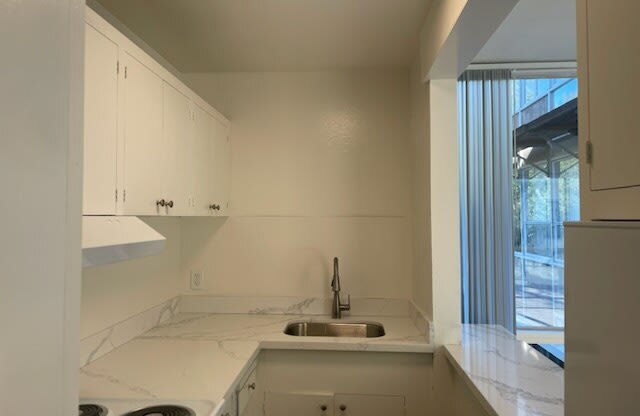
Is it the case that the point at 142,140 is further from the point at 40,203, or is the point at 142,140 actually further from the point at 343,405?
the point at 343,405

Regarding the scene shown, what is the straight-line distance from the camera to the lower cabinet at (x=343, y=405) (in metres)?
2.06

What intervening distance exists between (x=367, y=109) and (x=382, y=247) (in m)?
0.95

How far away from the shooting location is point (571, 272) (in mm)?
710

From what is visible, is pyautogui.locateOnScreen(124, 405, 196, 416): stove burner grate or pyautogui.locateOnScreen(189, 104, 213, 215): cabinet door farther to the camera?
pyautogui.locateOnScreen(189, 104, 213, 215): cabinet door

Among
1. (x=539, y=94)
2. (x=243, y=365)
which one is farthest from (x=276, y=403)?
(x=539, y=94)

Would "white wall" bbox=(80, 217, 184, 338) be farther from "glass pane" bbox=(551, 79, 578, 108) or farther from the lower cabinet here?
"glass pane" bbox=(551, 79, 578, 108)

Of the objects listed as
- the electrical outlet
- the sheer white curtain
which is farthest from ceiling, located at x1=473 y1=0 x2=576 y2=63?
the electrical outlet

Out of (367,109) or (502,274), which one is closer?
(502,274)

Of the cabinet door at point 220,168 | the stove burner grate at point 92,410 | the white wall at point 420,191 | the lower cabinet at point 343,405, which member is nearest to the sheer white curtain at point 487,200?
the white wall at point 420,191

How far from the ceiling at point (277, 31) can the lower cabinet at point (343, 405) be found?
196 cm

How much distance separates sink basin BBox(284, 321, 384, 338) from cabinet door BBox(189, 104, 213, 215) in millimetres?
936

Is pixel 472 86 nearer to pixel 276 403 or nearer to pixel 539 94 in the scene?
pixel 539 94

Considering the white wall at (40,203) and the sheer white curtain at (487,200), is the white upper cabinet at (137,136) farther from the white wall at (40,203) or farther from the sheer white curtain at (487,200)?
the sheer white curtain at (487,200)

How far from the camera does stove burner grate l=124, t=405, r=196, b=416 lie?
1290 millimetres
